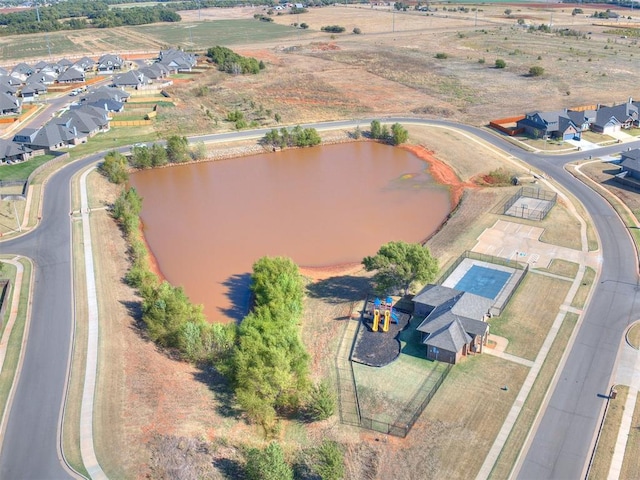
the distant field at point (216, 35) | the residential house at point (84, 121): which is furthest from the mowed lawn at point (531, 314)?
the distant field at point (216, 35)

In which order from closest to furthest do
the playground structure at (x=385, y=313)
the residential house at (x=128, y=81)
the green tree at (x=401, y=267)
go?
the playground structure at (x=385, y=313)
the green tree at (x=401, y=267)
the residential house at (x=128, y=81)

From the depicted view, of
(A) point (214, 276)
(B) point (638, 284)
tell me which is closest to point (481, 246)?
(B) point (638, 284)

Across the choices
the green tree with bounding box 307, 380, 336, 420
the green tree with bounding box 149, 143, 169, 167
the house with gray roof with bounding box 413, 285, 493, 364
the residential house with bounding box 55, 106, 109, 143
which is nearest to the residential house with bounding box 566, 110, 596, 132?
the house with gray roof with bounding box 413, 285, 493, 364

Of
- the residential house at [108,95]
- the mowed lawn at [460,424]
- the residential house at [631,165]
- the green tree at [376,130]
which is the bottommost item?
the mowed lawn at [460,424]

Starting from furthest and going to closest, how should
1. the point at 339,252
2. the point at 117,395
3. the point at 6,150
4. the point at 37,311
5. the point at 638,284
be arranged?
the point at 6,150 < the point at 339,252 < the point at 638,284 < the point at 37,311 < the point at 117,395

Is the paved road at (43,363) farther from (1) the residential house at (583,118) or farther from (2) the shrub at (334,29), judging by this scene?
(2) the shrub at (334,29)

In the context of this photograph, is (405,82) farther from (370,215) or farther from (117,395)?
(117,395)
